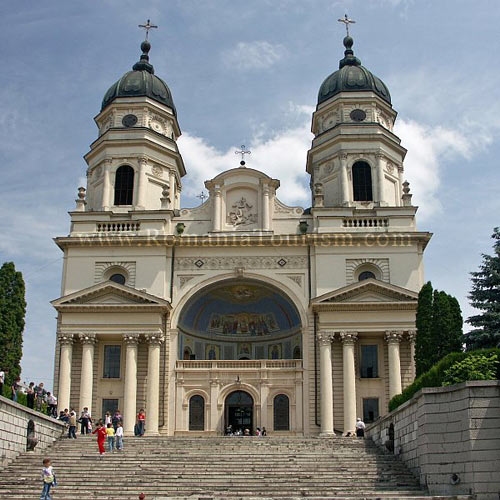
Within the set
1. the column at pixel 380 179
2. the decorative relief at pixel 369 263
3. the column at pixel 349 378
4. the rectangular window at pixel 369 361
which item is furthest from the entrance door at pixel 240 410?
the column at pixel 380 179

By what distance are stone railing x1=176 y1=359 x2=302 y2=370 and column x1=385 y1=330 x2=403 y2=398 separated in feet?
17.1

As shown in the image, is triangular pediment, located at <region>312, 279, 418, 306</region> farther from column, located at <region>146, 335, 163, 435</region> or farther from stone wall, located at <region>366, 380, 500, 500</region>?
stone wall, located at <region>366, 380, 500, 500</region>

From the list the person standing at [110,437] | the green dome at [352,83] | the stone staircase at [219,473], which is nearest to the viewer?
the stone staircase at [219,473]

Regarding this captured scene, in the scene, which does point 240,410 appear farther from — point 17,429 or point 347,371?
point 17,429

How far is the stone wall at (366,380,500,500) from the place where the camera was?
68.2 feet

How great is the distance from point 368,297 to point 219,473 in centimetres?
1857

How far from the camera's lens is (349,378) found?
40531 millimetres

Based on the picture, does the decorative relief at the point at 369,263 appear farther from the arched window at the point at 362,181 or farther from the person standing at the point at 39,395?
the person standing at the point at 39,395

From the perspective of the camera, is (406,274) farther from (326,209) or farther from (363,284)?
(326,209)

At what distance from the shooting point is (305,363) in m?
42.2

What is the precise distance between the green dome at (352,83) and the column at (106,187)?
15.2m

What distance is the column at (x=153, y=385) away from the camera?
133 ft

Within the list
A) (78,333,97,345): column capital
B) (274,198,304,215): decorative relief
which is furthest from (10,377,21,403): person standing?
(274,198,304,215): decorative relief

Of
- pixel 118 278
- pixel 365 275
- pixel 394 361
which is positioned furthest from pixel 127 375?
pixel 365 275
